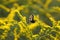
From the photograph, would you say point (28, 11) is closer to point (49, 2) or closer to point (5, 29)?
point (49, 2)

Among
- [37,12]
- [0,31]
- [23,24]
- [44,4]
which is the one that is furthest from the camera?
[44,4]

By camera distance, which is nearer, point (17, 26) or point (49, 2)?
point (17, 26)

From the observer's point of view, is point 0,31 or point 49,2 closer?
point 0,31


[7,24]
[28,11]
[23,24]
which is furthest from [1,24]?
[28,11]

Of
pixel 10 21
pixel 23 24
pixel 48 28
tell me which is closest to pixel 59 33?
pixel 48 28

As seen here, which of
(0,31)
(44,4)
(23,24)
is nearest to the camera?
(23,24)

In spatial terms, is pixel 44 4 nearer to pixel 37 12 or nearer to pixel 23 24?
pixel 37 12

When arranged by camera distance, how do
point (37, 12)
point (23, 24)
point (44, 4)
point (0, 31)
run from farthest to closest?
point (44, 4), point (37, 12), point (0, 31), point (23, 24)

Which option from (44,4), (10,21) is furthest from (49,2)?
(10,21)
